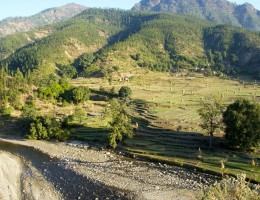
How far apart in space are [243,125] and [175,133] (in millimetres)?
21671

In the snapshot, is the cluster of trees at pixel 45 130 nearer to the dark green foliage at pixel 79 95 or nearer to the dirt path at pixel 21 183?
the dirt path at pixel 21 183

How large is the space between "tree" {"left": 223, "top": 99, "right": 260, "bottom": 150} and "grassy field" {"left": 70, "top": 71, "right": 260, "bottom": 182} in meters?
2.68

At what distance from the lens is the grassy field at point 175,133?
63969 mm

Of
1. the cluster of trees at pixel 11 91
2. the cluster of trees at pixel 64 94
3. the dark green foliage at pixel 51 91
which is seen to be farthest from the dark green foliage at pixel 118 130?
the dark green foliage at pixel 51 91

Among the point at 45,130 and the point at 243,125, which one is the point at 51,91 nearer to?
the point at 45,130

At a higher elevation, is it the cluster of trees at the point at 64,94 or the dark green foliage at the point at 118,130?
the cluster of trees at the point at 64,94

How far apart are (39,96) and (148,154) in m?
71.7

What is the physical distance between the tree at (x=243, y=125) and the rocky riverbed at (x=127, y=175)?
1306 centimetres

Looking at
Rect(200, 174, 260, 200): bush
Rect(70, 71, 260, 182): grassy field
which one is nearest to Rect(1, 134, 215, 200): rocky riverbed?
Rect(70, 71, 260, 182): grassy field

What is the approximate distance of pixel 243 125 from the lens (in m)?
65.6

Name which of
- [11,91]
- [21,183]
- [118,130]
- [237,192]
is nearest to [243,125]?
[118,130]

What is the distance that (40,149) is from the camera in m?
79.9

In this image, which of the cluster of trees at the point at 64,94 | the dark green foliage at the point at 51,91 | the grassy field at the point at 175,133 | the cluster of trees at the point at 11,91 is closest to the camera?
the grassy field at the point at 175,133

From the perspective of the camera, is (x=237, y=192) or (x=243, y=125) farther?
(x=243, y=125)
